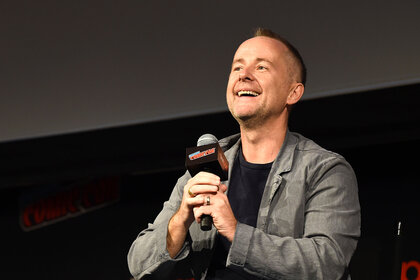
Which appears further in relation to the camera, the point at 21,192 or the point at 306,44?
the point at 21,192

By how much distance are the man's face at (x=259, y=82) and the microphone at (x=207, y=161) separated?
22cm

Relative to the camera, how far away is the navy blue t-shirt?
1.29 meters

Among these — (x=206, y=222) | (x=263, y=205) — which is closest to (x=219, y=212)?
(x=206, y=222)

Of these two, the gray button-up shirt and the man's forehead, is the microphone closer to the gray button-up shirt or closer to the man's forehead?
the gray button-up shirt

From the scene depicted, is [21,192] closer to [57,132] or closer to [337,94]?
[57,132]

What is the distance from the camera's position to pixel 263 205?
4.19ft

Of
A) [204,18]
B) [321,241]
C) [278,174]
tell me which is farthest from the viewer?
[204,18]

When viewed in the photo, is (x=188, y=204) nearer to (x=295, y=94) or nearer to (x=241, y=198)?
(x=241, y=198)

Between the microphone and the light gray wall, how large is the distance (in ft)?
3.90

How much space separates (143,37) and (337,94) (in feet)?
3.04

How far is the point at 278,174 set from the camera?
129cm

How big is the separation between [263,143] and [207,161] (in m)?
0.31

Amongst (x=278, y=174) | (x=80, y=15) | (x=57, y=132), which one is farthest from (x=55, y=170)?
(x=278, y=174)

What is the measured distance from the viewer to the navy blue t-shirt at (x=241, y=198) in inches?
50.6
